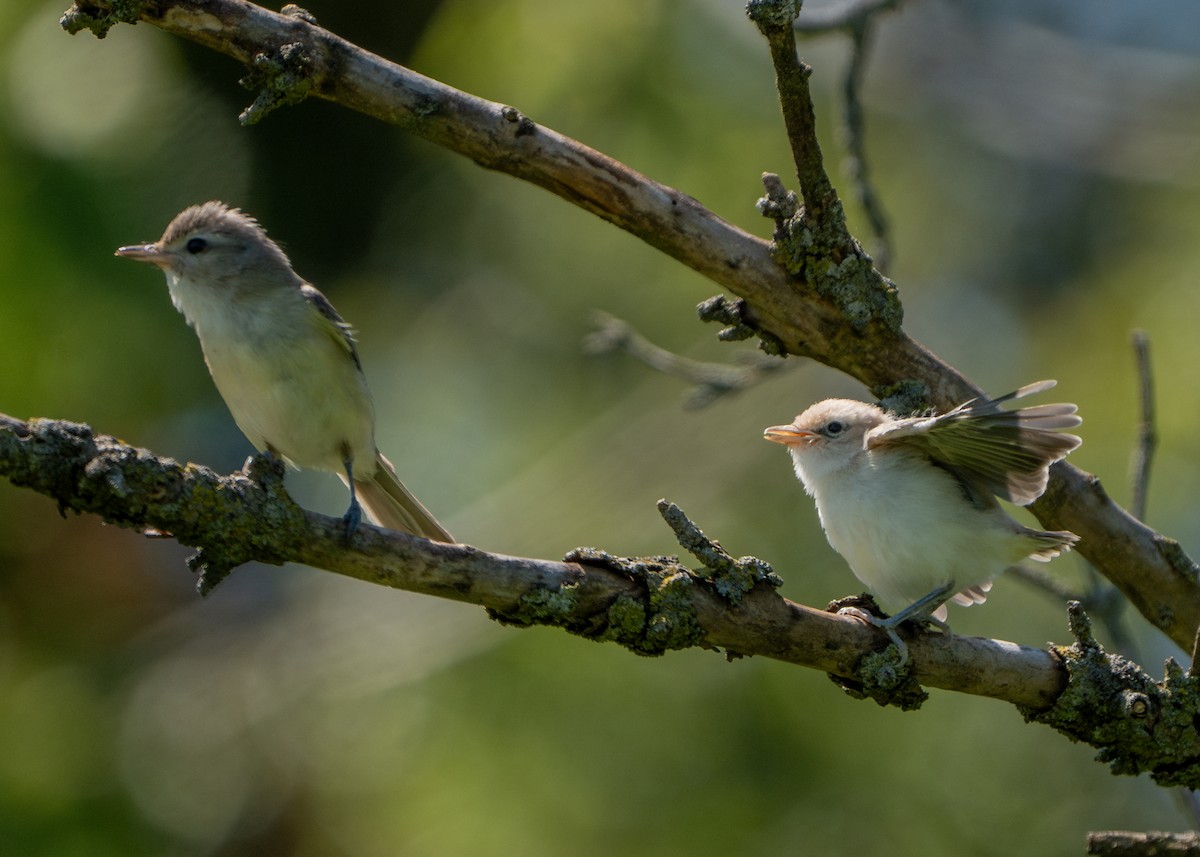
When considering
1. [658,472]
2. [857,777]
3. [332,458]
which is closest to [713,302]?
[332,458]

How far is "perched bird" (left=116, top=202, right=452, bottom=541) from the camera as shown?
409 centimetres

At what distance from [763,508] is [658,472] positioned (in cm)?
70

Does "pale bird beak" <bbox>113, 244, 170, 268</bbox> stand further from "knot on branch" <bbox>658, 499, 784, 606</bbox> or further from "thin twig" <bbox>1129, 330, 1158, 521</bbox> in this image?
"thin twig" <bbox>1129, 330, 1158, 521</bbox>

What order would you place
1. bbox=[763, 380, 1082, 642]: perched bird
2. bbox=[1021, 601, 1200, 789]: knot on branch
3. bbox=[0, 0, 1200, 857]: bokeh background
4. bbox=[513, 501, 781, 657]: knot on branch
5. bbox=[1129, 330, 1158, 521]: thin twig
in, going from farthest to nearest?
bbox=[0, 0, 1200, 857]: bokeh background
bbox=[1129, 330, 1158, 521]: thin twig
bbox=[763, 380, 1082, 642]: perched bird
bbox=[1021, 601, 1200, 789]: knot on branch
bbox=[513, 501, 781, 657]: knot on branch

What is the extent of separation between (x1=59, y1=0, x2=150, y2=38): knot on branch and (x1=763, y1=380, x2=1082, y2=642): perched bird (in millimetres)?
2355

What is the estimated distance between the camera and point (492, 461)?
19.5 feet

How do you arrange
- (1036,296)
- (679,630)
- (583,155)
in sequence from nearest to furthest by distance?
(679,630), (583,155), (1036,296)

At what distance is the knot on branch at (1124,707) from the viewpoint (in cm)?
331

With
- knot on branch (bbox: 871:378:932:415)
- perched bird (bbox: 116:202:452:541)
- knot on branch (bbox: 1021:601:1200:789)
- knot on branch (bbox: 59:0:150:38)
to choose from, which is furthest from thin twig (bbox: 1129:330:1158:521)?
knot on branch (bbox: 59:0:150:38)

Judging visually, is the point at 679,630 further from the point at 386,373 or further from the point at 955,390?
the point at 386,373

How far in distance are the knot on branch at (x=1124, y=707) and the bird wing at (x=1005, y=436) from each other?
49cm

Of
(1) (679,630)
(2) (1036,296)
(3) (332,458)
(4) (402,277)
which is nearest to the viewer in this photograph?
(1) (679,630)

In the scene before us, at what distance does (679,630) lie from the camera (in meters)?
2.95

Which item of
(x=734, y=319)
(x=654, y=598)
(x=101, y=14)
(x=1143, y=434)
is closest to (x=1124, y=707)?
(x=1143, y=434)
